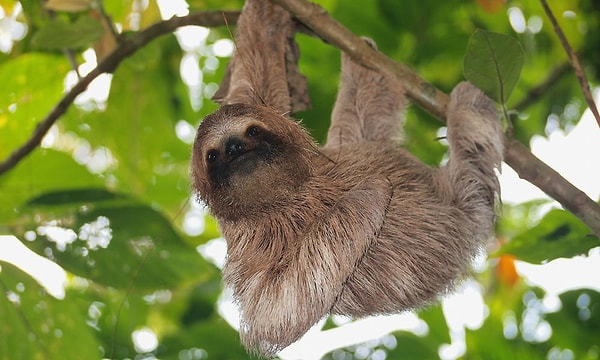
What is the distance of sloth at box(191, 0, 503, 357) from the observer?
5.38 meters

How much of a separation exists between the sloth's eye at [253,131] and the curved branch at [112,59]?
1010 mm

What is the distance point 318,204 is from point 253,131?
95 cm

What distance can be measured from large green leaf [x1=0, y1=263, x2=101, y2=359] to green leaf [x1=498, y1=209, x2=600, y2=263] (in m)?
3.57

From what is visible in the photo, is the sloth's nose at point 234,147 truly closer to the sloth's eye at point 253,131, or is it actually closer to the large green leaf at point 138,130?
the sloth's eye at point 253,131

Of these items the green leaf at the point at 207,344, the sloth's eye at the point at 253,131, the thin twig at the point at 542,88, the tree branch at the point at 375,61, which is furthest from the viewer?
the thin twig at the point at 542,88

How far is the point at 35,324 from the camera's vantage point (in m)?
6.01

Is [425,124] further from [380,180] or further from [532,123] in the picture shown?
[380,180]

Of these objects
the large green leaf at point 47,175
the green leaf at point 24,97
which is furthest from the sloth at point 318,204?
the green leaf at point 24,97

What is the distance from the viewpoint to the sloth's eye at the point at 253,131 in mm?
5410

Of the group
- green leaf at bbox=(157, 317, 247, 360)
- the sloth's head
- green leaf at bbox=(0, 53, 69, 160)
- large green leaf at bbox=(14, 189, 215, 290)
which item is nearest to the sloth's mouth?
the sloth's head

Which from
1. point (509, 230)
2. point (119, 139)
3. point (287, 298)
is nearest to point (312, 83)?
point (119, 139)

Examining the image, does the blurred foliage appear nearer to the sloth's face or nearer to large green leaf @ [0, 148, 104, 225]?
large green leaf @ [0, 148, 104, 225]

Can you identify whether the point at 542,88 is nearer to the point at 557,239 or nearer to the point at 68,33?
the point at 557,239

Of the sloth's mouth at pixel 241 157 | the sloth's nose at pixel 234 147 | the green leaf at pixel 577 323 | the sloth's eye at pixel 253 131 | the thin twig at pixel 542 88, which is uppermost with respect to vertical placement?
the sloth's eye at pixel 253 131
